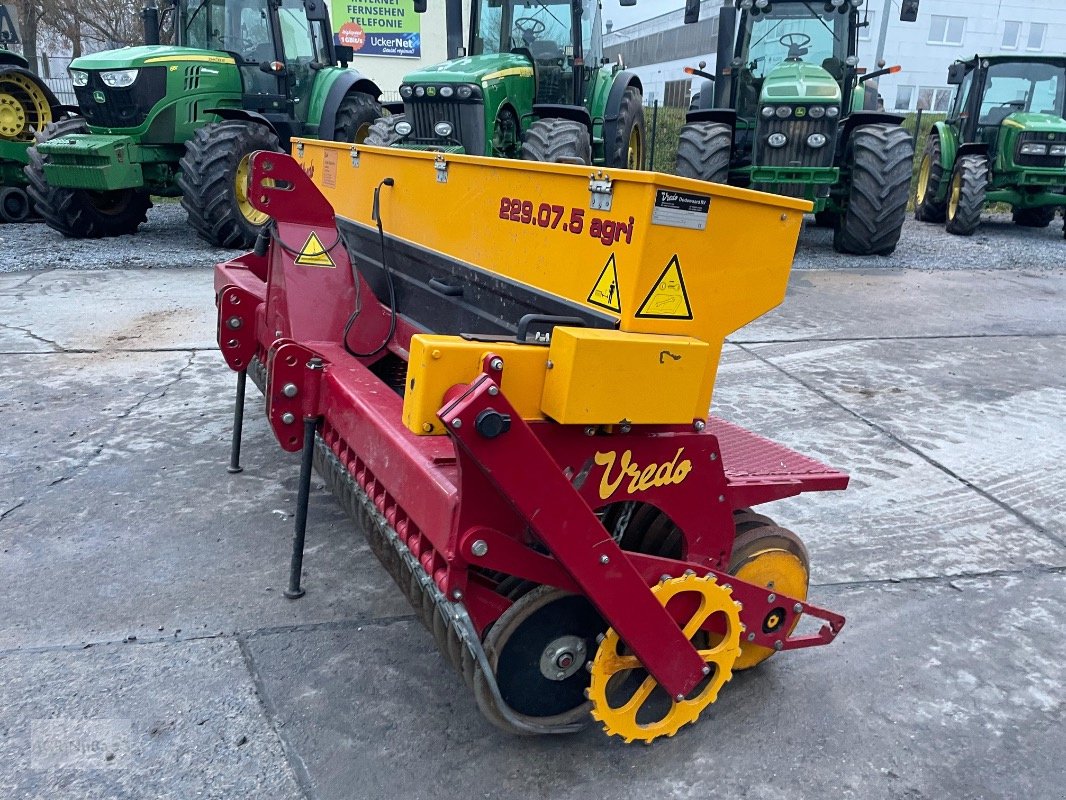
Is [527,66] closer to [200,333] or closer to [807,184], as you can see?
[807,184]

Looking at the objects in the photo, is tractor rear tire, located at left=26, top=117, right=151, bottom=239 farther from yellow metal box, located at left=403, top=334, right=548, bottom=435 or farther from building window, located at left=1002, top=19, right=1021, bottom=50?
building window, located at left=1002, top=19, right=1021, bottom=50

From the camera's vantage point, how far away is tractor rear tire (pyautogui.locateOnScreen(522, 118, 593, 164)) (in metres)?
8.54

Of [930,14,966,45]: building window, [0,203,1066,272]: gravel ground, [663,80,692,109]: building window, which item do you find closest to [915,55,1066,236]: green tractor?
[0,203,1066,272]: gravel ground

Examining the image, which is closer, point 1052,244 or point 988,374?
point 988,374

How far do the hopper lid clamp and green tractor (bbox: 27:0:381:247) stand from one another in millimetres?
7310

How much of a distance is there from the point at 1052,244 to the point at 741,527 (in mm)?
11643

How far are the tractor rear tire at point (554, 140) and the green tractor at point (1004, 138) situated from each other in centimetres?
603

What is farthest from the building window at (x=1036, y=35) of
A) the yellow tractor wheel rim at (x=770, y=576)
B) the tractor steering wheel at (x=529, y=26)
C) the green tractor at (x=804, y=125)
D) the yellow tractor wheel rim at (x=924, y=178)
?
the yellow tractor wheel rim at (x=770, y=576)

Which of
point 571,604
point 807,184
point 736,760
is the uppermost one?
point 807,184

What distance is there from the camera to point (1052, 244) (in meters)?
12.0

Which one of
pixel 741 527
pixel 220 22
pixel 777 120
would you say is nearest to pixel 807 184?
pixel 777 120

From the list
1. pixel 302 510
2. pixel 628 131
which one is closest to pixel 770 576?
pixel 302 510

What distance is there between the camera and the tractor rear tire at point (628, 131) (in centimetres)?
988

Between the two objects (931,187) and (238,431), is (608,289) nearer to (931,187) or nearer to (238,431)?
(238,431)
